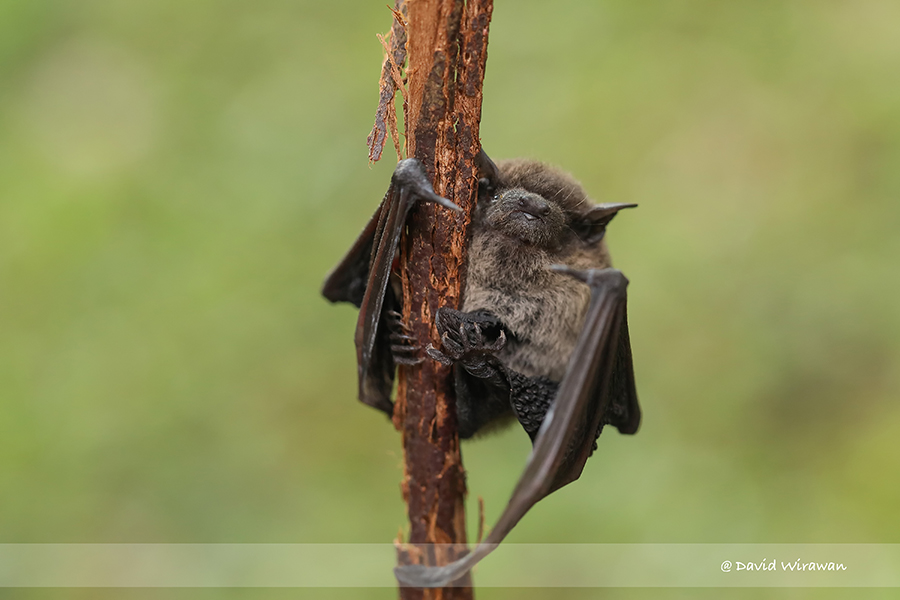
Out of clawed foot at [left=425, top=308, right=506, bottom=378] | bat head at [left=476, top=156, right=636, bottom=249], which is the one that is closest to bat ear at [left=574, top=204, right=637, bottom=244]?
bat head at [left=476, top=156, right=636, bottom=249]

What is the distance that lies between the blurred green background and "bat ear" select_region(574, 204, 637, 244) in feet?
6.30

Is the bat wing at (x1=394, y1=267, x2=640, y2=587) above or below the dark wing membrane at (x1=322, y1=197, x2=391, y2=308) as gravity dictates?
below

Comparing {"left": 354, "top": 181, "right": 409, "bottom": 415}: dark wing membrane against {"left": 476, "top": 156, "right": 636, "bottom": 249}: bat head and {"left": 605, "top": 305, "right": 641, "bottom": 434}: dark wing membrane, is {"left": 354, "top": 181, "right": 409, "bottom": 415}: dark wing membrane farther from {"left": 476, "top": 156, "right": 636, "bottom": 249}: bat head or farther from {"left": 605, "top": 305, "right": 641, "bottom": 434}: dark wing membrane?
{"left": 605, "top": 305, "right": 641, "bottom": 434}: dark wing membrane

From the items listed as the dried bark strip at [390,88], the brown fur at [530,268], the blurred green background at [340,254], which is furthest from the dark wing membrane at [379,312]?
the blurred green background at [340,254]

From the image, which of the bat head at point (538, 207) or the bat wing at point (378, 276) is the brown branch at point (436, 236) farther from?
the bat head at point (538, 207)

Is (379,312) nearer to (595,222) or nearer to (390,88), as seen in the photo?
(390,88)

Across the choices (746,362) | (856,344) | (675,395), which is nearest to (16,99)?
(675,395)

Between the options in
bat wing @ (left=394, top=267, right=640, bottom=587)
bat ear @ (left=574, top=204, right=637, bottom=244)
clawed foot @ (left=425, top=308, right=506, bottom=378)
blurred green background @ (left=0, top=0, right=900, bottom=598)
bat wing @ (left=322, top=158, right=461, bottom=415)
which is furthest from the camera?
blurred green background @ (left=0, top=0, right=900, bottom=598)

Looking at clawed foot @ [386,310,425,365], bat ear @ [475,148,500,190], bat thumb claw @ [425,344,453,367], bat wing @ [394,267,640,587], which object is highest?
bat ear @ [475,148,500,190]

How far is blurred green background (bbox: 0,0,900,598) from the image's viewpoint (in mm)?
4016

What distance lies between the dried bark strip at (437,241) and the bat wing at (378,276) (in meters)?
0.08

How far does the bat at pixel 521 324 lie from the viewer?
6.87 feet

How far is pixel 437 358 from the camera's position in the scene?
2268 millimetres

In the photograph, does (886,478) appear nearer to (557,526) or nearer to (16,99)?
(557,526)
